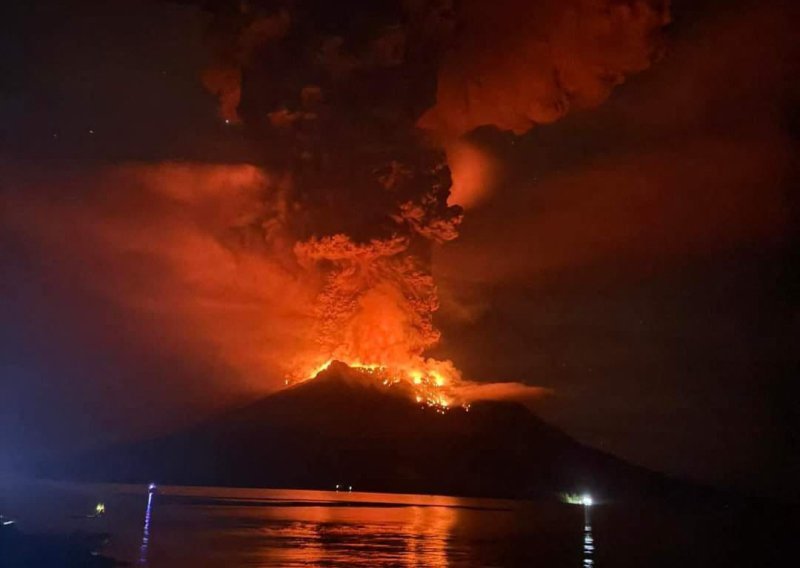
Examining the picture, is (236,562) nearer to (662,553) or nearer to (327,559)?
(327,559)

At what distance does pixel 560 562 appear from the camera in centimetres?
5253

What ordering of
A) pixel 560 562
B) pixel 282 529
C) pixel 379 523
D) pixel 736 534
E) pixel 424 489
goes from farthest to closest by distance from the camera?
1. pixel 424 489
2. pixel 736 534
3. pixel 379 523
4. pixel 282 529
5. pixel 560 562

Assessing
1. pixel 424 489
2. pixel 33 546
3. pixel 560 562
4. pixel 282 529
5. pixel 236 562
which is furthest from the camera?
pixel 424 489

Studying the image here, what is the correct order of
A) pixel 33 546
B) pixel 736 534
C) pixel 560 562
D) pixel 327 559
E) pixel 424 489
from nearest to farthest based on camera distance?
1. pixel 33 546
2. pixel 327 559
3. pixel 560 562
4. pixel 736 534
5. pixel 424 489

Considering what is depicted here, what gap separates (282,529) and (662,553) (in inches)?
1105

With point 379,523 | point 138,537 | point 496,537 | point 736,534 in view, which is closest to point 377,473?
point 736,534

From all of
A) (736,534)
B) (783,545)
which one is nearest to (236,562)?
(783,545)

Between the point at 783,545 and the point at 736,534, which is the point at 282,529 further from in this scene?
the point at 736,534

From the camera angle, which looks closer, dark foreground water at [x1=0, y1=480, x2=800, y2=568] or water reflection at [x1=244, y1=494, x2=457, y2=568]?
water reflection at [x1=244, y1=494, x2=457, y2=568]

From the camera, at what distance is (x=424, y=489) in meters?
197

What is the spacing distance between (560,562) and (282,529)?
27.0 meters

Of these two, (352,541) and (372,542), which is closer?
(372,542)

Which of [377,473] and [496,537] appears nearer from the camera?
[496,537]

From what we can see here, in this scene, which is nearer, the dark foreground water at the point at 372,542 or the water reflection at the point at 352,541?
the water reflection at the point at 352,541
